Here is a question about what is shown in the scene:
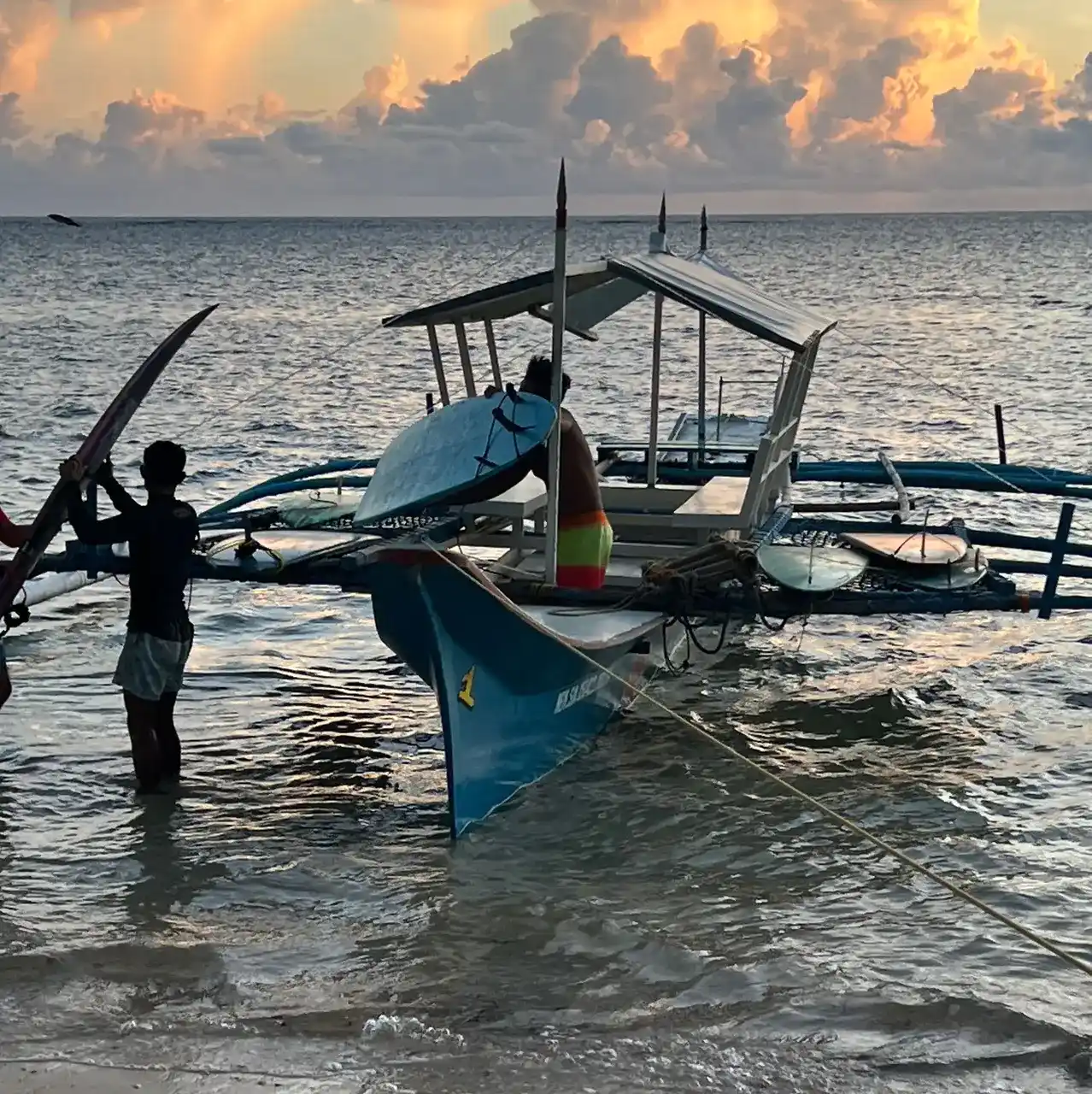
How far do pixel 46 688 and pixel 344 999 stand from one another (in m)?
5.07

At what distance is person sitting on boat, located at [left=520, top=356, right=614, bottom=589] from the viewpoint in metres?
8.58

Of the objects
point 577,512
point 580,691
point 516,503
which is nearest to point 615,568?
point 516,503

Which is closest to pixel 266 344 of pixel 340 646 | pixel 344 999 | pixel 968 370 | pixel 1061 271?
pixel 968 370

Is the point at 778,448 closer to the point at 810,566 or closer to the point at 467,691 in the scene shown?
the point at 810,566

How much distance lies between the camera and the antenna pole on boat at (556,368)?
788 cm

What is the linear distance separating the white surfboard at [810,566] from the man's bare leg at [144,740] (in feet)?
11.3

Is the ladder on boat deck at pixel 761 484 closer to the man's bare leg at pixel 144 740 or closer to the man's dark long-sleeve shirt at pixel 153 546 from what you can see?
the man's dark long-sleeve shirt at pixel 153 546

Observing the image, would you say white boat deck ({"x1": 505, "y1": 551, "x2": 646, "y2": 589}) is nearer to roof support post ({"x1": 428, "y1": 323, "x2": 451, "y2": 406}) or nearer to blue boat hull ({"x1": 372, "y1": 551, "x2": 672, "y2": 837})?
blue boat hull ({"x1": 372, "y1": 551, "x2": 672, "y2": 837})

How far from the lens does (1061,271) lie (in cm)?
9362

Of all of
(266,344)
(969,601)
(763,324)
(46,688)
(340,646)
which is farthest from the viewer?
(266,344)

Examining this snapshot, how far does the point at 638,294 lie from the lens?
10.3 meters

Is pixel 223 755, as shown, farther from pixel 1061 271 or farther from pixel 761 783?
pixel 1061 271

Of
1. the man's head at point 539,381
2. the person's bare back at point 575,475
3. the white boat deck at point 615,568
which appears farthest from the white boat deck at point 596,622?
the man's head at point 539,381

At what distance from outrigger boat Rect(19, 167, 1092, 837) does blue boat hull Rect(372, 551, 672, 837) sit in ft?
0.04
